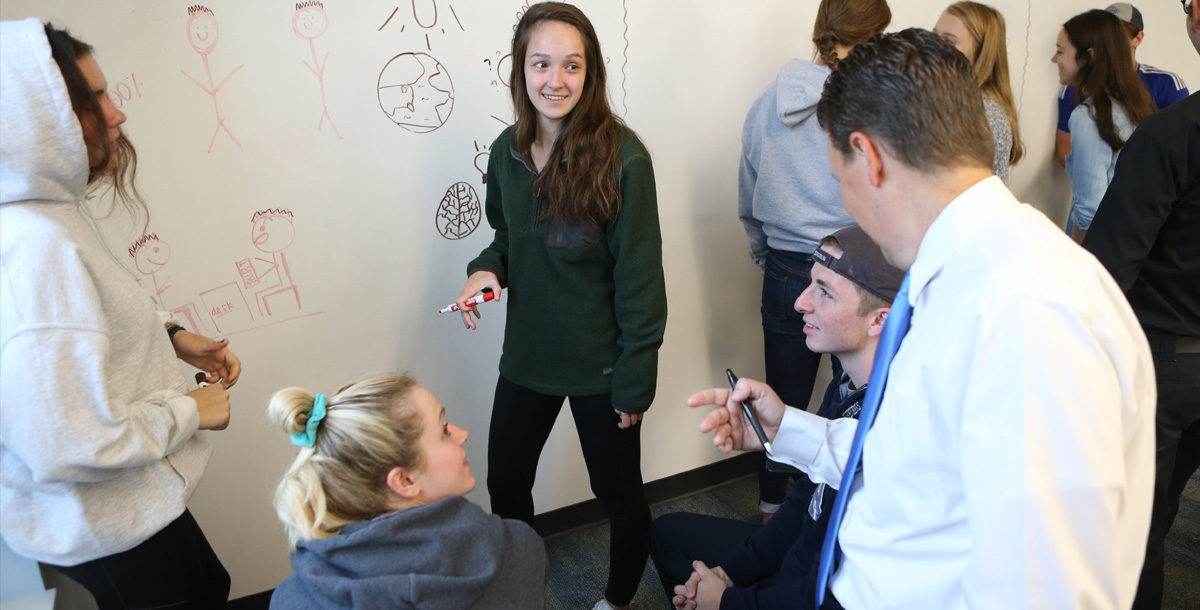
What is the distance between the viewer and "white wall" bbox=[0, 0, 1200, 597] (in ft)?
5.63

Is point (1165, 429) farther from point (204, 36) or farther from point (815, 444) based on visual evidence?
point (204, 36)

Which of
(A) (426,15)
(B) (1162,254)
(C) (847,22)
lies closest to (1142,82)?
(B) (1162,254)

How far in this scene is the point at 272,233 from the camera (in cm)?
185

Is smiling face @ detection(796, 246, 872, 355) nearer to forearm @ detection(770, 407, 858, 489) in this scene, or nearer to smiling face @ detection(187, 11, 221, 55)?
forearm @ detection(770, 407, 858, 489)

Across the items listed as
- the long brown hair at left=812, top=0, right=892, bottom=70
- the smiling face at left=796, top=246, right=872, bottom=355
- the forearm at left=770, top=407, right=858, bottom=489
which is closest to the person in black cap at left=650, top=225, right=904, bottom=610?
the smiling face at left=796, top=246, right=872, bottom=355

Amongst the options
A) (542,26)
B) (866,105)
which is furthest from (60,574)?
(866,105)

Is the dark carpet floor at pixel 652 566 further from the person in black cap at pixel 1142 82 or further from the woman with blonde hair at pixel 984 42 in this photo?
the person in black cap at pixel 1142 82

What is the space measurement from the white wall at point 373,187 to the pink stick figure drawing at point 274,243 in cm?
2

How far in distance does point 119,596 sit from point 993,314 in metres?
1.39

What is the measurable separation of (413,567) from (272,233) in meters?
1.17

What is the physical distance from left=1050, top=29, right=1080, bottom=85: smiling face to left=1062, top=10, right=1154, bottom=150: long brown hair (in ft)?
0.09

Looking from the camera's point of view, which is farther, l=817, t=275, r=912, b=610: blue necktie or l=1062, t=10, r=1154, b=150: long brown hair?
l=1062, t=10, r=1154, b=150: long brown hair

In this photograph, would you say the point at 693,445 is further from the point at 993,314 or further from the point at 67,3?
the point at 67,3

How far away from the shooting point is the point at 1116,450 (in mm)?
714
